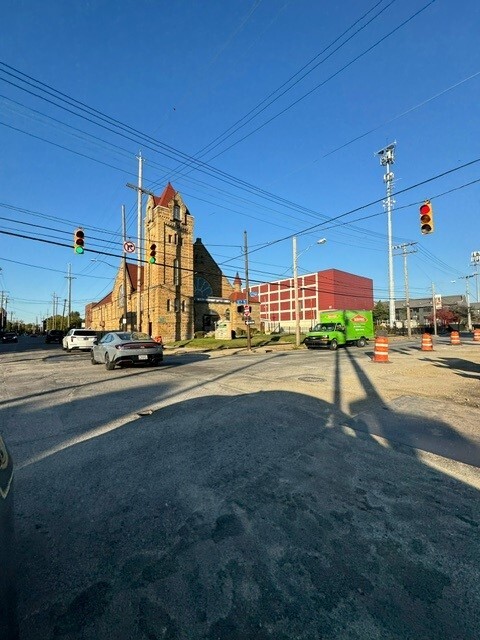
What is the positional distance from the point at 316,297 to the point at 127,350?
226 feet

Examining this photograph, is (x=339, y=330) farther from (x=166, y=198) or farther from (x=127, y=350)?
(x=166, y=198)

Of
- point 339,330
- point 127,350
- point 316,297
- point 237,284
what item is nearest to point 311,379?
point 127,350

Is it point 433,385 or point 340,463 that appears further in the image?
point 433,385

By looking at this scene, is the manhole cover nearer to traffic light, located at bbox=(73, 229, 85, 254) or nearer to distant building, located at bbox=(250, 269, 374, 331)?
traffic light, located at bbox=(73, 229, 85, 254)

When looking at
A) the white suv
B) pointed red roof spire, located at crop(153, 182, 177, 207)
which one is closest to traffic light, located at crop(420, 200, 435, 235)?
the white suv

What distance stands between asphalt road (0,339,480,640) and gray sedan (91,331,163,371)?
19.7ft

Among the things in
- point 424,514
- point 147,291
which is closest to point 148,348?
point 424,514

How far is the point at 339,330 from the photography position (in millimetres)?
25703

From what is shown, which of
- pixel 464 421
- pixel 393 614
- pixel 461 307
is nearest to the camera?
pixel 393 614

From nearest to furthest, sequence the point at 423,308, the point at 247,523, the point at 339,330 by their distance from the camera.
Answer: the point at 247,523 → the point at 339,330 → the point at 423,308

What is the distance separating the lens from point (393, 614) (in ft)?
6.50

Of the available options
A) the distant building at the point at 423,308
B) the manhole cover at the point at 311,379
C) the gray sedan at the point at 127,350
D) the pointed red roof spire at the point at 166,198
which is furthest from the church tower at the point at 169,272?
the distant building at the point at 423,308

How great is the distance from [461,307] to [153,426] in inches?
3778

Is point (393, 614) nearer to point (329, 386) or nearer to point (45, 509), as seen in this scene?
point (45, 509)
